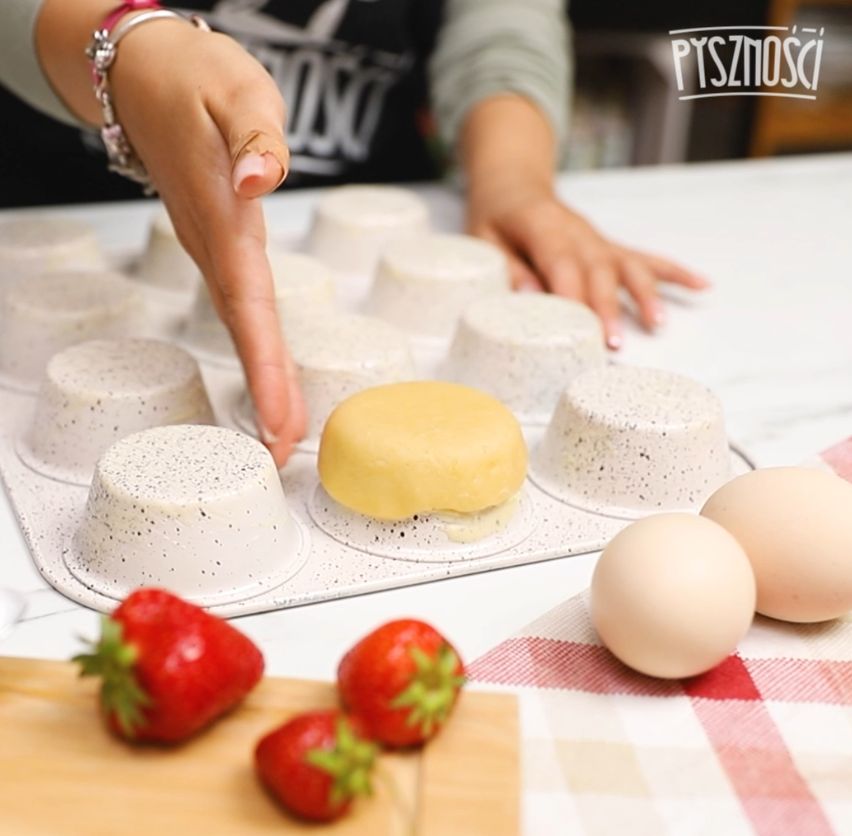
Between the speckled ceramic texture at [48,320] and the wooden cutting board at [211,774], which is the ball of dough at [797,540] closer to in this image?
the wooden cutting board at [211,774]

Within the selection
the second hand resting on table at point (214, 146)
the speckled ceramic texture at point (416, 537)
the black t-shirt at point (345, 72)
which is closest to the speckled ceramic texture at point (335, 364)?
the second hand resting on table at point (214, 146)

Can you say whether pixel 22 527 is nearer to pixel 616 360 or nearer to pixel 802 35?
pixel 616 360

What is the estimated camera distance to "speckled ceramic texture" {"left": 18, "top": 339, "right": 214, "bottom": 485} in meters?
0.98

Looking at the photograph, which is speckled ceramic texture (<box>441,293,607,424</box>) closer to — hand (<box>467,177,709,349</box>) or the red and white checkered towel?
hand (<box>467,177,709,349</box>)

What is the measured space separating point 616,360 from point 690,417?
1.01 feet

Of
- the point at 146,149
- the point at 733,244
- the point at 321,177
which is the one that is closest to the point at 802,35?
the point at 733,244

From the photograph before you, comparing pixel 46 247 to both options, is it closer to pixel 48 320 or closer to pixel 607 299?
pixel 48 320

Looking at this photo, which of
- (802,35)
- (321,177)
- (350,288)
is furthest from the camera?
(802,35)

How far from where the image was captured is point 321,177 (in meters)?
1.75

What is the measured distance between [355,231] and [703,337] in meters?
0.44

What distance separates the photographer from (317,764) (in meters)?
0.59

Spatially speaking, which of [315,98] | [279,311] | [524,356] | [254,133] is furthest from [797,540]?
[315,98]

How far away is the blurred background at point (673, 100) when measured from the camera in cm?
247

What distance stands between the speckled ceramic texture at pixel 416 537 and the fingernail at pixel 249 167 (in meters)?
0.27
